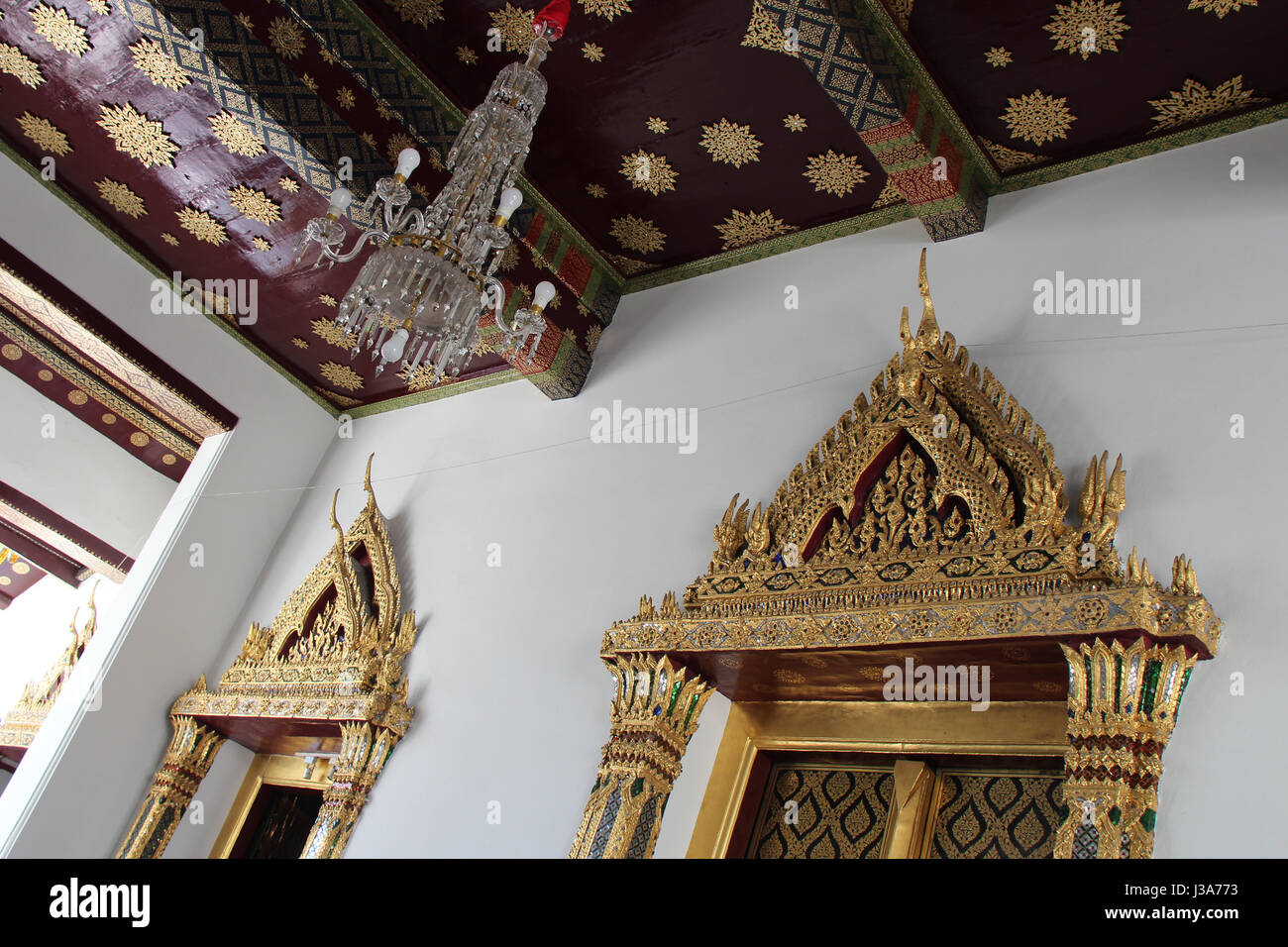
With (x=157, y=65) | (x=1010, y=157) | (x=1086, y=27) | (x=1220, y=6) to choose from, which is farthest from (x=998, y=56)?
(x=157, y=65)

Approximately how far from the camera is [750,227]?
3672 millimetres

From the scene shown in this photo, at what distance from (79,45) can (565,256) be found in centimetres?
172

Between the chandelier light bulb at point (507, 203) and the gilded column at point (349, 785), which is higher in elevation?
the chandelier light bulb at point (507, 203)

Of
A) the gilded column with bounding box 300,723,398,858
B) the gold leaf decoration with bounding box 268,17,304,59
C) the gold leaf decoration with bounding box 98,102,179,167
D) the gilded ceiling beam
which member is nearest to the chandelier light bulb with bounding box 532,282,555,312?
the gilded ceiling beam

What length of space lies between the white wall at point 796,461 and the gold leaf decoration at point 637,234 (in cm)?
18

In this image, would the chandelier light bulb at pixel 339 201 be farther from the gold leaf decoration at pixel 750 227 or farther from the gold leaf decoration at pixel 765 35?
the gold leaf decoration at pixel 750 227

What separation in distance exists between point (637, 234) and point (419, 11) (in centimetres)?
107

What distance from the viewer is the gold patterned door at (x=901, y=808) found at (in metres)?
2.33

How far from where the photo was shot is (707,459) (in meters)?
3.30

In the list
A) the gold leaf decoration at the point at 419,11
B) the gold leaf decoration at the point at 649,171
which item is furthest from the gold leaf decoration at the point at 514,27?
the gold leaf decoration at the point at 649,171

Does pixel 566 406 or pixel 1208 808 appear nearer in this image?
pixel 1208 808

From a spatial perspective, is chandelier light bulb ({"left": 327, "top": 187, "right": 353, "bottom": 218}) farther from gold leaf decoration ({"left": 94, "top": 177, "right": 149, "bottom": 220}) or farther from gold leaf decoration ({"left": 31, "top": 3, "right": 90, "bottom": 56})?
gold leaf decoration ({"left": 94, "top": 177, "right": 149, "bottom": 220})

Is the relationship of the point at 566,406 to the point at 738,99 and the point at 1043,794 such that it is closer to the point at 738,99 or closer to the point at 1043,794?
the point at 738,99

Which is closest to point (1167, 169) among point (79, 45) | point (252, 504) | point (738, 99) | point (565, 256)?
point (738, 99)
